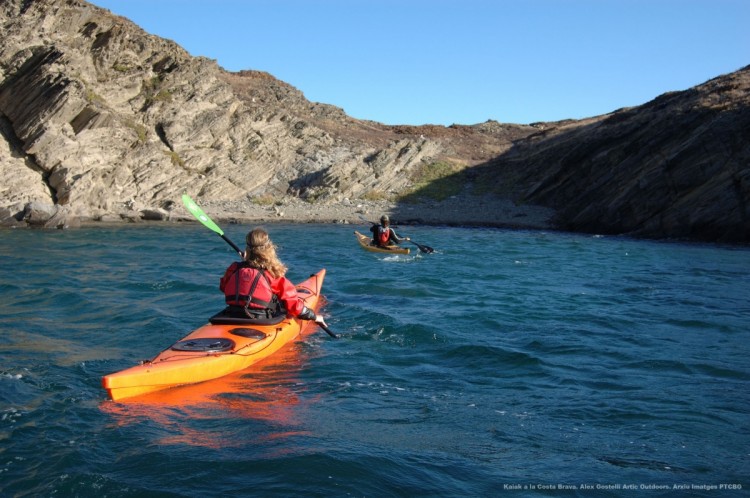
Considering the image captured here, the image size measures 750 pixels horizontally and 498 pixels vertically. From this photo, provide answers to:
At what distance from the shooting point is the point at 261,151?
31.5m

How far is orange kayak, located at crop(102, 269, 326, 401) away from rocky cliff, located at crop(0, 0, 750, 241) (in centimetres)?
1522

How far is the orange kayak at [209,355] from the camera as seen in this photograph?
5788 mm

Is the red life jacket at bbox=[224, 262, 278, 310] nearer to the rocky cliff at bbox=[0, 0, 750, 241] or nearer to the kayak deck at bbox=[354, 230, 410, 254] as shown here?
the kayak deck at bbox=[354, 230, 410, 254]

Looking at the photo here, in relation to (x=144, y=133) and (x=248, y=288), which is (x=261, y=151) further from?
(x=248, y=288)

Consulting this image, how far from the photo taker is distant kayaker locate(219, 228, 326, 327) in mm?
7102

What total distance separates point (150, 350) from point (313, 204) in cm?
2146

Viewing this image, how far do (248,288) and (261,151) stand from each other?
2519 cm

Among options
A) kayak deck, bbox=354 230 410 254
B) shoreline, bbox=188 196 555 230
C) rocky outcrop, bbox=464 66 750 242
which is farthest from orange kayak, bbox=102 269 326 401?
shoreline, bbox=188 196 555 230

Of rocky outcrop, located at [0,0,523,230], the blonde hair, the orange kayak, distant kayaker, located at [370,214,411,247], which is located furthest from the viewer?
rocky outcrop, located at [0,0,523,230]

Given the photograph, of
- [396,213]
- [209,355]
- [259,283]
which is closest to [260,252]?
[259,283]

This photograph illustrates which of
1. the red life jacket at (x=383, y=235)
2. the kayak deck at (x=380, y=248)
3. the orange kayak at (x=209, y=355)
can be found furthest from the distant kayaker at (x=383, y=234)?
the orange kayak at (x=209, y=355)

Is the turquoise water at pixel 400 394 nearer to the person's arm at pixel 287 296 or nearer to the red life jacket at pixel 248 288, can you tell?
the person's arm at pixel 287 296

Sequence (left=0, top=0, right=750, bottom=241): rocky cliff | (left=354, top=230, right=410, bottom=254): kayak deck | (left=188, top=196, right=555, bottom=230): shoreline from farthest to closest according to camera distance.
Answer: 1. (left=188, top=196, right=555, bottom=230): shoreline
2. (left=0, top=0, right=750, bottom=241): rocky cliff
3. (left=354, top=230, right=410, bottom=254): kayak deck

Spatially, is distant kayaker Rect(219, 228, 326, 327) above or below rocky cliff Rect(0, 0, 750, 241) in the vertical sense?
below
